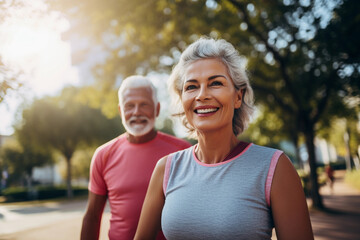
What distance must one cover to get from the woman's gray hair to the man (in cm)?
85

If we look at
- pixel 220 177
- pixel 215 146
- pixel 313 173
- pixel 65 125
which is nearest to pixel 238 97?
pixel 215 146

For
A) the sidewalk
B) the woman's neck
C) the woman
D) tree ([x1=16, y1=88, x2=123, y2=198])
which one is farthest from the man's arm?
tree ([x1=16, y1=88, x2=123, y2=198])

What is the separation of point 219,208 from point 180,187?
0.26 meters

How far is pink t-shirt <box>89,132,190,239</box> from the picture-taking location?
2.36 metres

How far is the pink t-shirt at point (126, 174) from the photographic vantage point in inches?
92.8

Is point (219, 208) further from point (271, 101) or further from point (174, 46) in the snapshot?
point (271, 101)

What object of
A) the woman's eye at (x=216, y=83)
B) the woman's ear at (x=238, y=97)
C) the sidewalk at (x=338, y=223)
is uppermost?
the woman's eye at (x=216, y=83)

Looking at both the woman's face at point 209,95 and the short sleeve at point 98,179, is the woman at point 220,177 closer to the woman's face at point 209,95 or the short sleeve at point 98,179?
the woman's face at point 209,95

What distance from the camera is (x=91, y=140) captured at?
2692 cm

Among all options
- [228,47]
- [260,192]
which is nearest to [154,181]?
[260,192]

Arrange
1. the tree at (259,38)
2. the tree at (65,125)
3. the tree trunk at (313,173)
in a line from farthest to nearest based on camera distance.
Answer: the tree at (65,125) → the tree trunk at (313,173) → the tree at (259,38)

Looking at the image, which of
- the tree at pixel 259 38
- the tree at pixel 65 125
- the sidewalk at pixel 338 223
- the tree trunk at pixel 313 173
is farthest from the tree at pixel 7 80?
the tree at pixel 65 125

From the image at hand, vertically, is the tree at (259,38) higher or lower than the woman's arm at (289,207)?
higher

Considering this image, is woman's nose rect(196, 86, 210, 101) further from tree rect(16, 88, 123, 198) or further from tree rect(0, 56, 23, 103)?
tree rect(16, 88, 123, 198)
